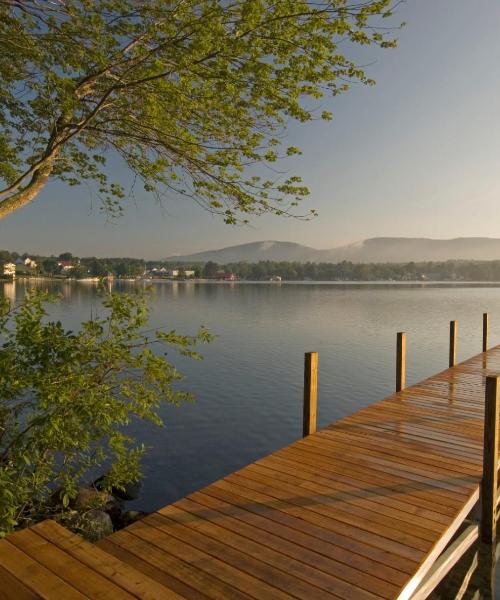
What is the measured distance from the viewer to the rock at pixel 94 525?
6438mm

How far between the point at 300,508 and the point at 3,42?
7.35m

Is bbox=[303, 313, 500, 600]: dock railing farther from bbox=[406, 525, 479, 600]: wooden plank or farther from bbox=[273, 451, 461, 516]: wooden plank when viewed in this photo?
bbox=[273, 451, 461, 516]: wooden plank

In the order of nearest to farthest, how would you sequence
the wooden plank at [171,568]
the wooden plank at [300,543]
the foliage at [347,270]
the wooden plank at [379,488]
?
the wooden plank at [171,568], the wooden plank at [300,543], the wooden plank at [379,488], the foliage at [347,270]

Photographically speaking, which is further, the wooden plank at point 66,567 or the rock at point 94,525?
the rock at point 94,525

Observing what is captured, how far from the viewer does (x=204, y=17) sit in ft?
18.2

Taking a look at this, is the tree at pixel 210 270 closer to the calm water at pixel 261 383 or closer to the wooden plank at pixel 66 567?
the calm water at pixel 261 383

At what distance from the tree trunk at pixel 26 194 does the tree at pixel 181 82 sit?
0.09 ft

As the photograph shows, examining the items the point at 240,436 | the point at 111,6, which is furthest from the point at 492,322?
the point at 111,6

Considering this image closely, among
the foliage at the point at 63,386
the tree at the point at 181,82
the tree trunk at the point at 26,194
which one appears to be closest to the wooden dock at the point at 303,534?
the foliage at the point at 63,386

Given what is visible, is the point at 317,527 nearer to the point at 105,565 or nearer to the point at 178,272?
the point at 105,565

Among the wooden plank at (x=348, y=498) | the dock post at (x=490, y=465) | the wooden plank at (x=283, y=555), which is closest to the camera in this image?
the wooden plank at (x=283, y=555)

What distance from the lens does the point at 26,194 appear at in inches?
268

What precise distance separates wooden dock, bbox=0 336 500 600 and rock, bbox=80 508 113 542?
8.37 ft

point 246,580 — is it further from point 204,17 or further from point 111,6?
point 111,6
